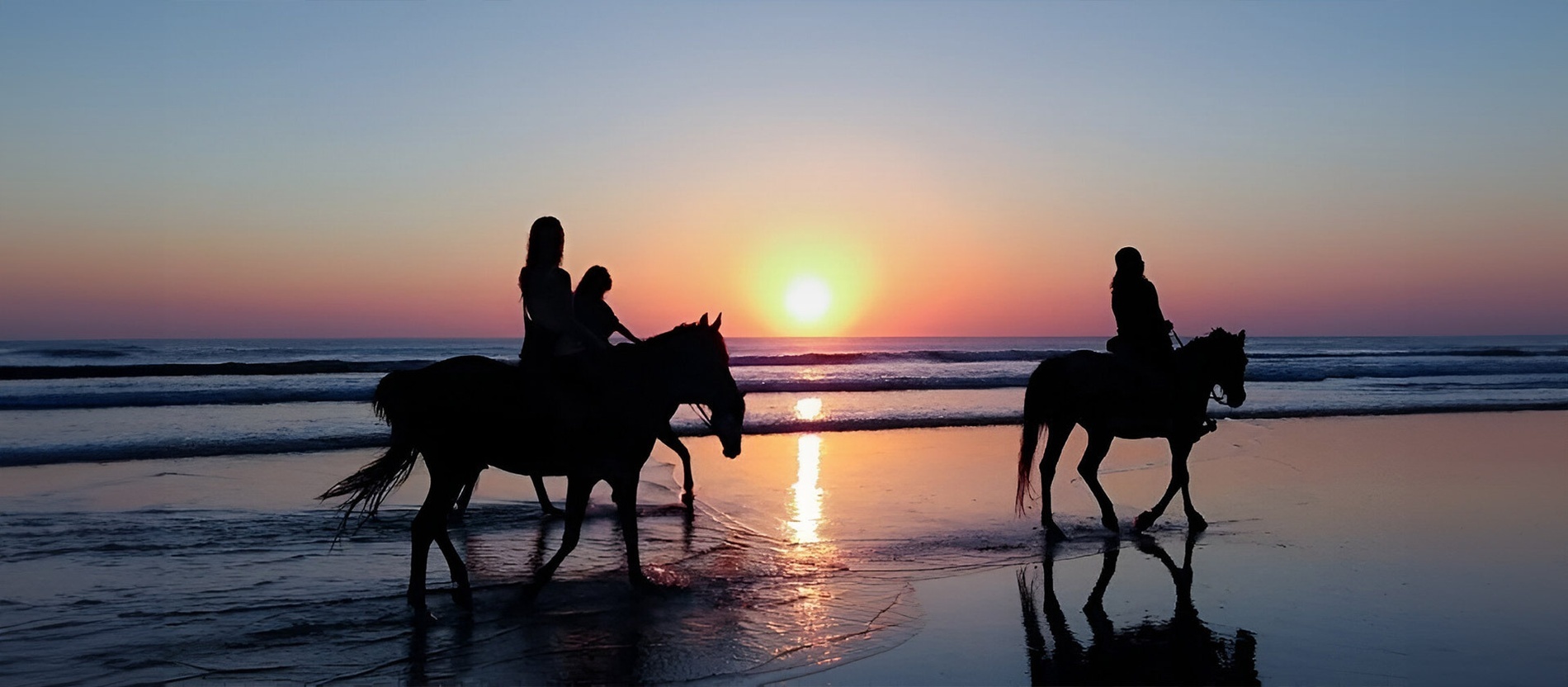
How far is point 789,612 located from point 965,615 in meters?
1.01

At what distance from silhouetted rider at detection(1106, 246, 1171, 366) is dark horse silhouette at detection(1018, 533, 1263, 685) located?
9.60ft

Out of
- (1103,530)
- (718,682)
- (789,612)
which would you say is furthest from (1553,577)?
(718,682)

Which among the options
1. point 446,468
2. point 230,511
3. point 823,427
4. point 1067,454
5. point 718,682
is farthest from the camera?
point 823,427

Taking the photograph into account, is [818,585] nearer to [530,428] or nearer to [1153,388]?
[530,428]

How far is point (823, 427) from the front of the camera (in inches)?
688

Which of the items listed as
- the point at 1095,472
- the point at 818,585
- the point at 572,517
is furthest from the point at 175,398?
the point at 1095,472

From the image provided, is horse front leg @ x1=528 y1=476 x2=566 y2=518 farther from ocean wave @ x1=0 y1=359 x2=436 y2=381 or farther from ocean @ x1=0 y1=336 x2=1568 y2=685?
ocean wave @ x1=0 y1=359 x2=436 y2=381

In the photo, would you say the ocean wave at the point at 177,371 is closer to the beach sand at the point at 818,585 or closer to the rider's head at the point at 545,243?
the beach sand at the point at 818,585

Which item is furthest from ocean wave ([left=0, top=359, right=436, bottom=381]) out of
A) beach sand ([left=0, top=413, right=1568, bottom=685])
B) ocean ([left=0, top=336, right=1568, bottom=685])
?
beach sand ([left=0, top=413, right=1568, bottom=685])

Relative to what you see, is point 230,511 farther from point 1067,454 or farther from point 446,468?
point 1067,454

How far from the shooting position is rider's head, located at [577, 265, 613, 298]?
9121 mm

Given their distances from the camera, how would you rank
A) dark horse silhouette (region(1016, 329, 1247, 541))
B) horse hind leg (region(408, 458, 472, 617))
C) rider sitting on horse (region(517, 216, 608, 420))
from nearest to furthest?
horse hind leg (region(408, 458, 472, 617)) < rider sitting on horse (region(517, 216, 608, 420)) < dark horse silhouette (region(1016, 329, 1247, 541))

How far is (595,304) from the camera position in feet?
29.8

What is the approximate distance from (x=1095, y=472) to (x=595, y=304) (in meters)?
4.44
